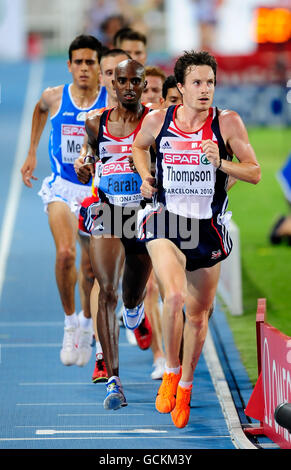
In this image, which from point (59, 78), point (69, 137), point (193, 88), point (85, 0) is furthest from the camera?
point (85, 0)

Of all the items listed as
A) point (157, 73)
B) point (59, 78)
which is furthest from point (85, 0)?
point (157, 73)

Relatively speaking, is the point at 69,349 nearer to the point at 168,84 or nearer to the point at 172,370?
the point at 172,370


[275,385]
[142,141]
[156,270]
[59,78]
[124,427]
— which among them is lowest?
[59,78]

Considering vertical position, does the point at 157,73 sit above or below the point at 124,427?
above

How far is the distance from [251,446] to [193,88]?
7.28 feet

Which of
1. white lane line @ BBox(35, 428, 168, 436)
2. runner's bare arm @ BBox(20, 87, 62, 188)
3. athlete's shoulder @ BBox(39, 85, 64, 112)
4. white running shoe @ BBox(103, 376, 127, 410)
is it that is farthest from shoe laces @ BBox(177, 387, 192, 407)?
athlete's shoulder @ BBox(39, 85, 64, 112)

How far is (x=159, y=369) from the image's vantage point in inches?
341

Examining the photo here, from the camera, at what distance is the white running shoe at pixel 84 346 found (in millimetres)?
8984

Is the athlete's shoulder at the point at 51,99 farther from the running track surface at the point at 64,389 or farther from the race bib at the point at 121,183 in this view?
the running track surface at the point at 64,389

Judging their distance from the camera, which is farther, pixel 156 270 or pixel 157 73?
pixel 157 73

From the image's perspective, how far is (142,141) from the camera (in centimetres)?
730

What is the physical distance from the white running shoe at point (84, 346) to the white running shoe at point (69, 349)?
65mm

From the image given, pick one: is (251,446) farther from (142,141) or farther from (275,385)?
(142,141)

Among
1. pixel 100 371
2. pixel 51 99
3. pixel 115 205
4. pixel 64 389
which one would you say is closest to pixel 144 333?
pixel 100 371
